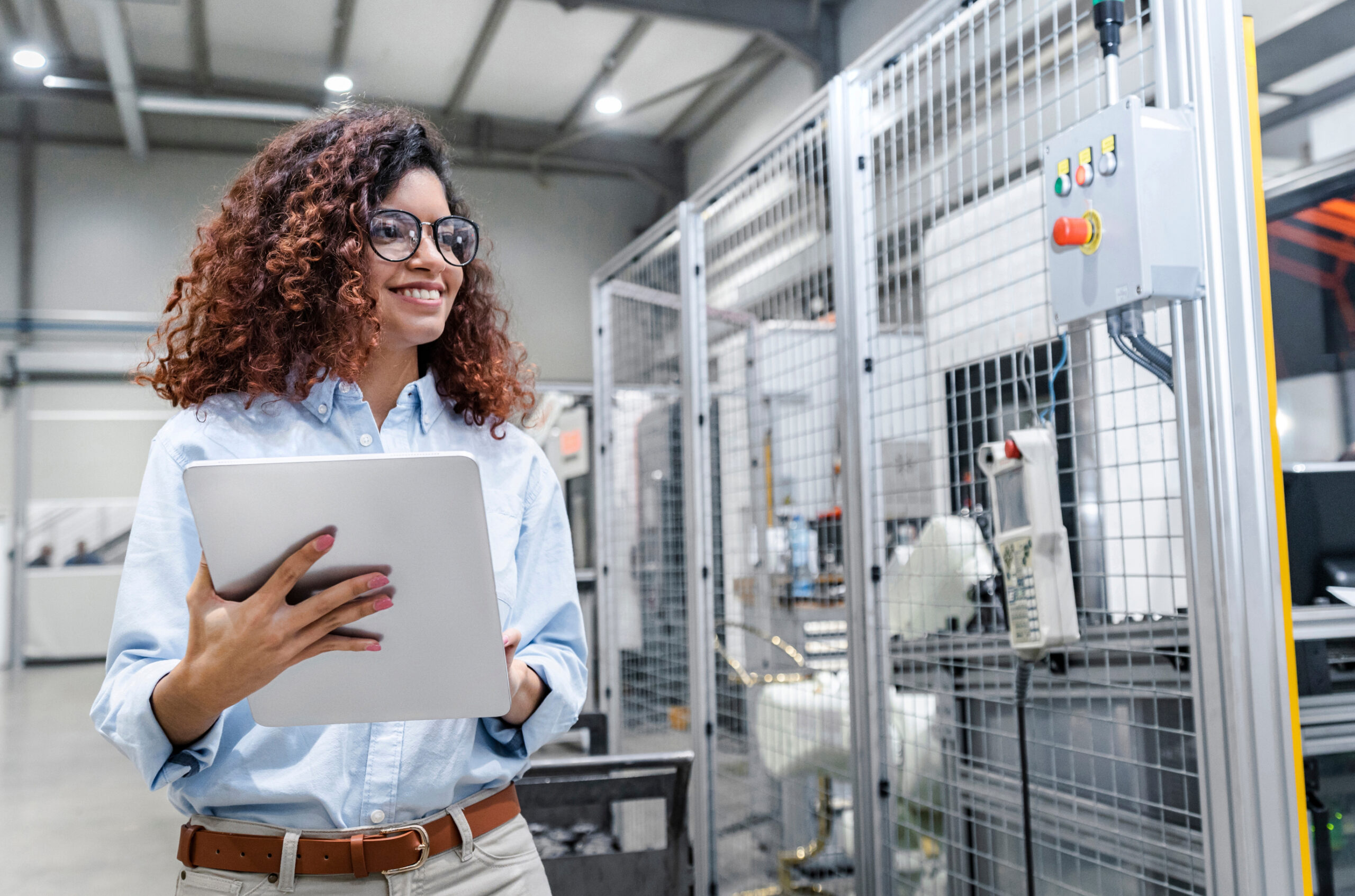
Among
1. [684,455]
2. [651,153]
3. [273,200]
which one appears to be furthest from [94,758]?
[651,153]

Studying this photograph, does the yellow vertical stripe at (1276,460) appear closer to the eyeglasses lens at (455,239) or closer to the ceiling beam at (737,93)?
the eyeglasses lens at (455,239)

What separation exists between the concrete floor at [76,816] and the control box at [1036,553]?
2174 mm

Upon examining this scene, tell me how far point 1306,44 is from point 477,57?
6.02 metres

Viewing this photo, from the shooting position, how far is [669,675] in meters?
3.30

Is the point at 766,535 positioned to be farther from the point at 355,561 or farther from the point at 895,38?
the point at 355,561

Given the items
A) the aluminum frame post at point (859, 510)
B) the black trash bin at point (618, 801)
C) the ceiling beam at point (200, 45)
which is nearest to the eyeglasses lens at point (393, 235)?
the aluminum frame post at point (859, 510)

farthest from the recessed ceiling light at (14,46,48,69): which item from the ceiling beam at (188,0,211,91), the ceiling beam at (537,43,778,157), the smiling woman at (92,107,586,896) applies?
the smiling woman at (92,107,586,896)

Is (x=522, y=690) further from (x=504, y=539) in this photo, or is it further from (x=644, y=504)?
(x=644, y=504)

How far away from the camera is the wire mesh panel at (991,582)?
1.48 meters

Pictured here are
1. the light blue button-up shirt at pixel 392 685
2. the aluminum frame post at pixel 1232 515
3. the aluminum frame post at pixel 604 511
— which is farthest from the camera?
the aluminum frame post at pixel 604 511

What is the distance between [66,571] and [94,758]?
448 centimetres

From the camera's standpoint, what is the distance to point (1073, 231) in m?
1.36

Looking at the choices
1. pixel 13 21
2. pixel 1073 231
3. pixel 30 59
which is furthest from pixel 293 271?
pixel 30 59

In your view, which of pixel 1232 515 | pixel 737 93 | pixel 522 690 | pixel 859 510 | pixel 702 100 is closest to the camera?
pixel 522 690
